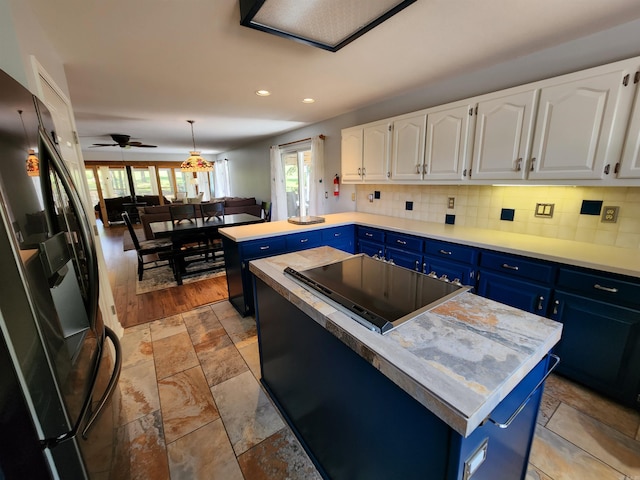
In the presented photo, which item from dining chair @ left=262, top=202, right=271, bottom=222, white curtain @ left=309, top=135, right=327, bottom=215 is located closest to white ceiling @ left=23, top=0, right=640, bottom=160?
white curtain @ left=309, top=135, right=327, bottom=215

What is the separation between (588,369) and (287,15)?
2.84 metres

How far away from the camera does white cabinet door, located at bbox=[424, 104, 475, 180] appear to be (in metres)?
2.39

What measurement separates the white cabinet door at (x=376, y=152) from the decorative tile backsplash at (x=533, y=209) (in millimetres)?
401

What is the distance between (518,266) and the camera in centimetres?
198

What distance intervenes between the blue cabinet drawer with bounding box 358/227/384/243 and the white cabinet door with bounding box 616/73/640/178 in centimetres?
185

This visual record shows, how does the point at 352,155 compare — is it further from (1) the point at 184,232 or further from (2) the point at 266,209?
(2) the point at 266,209

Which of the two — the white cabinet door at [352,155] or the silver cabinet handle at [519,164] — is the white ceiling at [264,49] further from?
the silver cabinet handle at [519,164]

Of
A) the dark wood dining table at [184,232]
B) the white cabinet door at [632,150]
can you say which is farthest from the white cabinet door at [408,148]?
the dark wood dining table at [184,232]

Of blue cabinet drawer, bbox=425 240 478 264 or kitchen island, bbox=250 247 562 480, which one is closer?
kitchen island, bbox=250 247 562 480

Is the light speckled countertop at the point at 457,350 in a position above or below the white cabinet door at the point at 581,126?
below

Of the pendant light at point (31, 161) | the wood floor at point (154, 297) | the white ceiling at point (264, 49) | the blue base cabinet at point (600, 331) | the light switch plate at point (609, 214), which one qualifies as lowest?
the wood floor at point (154, 297)

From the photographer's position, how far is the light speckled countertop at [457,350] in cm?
66

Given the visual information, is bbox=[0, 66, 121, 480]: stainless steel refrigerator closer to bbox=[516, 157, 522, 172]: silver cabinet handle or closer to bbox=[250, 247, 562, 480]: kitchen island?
bbox=[250, 247, 562, 480]: kitchen island

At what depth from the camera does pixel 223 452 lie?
146 centimetres
